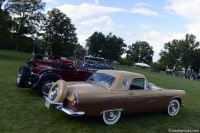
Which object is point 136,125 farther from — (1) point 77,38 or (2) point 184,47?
(2) point 184,47

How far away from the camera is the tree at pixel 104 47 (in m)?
73.6

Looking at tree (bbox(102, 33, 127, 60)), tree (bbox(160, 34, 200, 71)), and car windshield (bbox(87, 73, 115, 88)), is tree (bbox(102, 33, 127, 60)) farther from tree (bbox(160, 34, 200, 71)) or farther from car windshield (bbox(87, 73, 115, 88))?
car windshield (bbox(87, 73, 115, 88))

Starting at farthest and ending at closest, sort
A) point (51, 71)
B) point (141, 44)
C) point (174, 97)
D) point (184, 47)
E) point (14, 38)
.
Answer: point (141, 44) → point (184, 47) → point (14, 38) → point (51, 71) → point (174, 97)

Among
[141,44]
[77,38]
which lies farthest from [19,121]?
[141,44]

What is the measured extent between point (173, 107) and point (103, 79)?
2751 mm

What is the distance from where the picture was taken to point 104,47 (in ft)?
241

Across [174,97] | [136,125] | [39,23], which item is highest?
[39,23]

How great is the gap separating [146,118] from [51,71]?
149 inches

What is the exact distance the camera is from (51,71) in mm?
8766

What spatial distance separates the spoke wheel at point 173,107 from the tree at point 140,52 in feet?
327

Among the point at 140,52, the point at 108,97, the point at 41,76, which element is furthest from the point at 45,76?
the point at 140,52

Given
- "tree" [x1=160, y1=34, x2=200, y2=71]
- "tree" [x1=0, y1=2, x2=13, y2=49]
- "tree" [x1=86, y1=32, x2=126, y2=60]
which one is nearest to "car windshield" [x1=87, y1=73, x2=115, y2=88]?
"tree" [x1=0, y1=2, x2=13, y2=49]

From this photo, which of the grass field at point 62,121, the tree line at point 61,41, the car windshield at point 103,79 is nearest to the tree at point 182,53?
the tree line at point 61,41

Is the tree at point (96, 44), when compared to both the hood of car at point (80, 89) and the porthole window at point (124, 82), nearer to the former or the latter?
the porthole window at point (124, 82)
